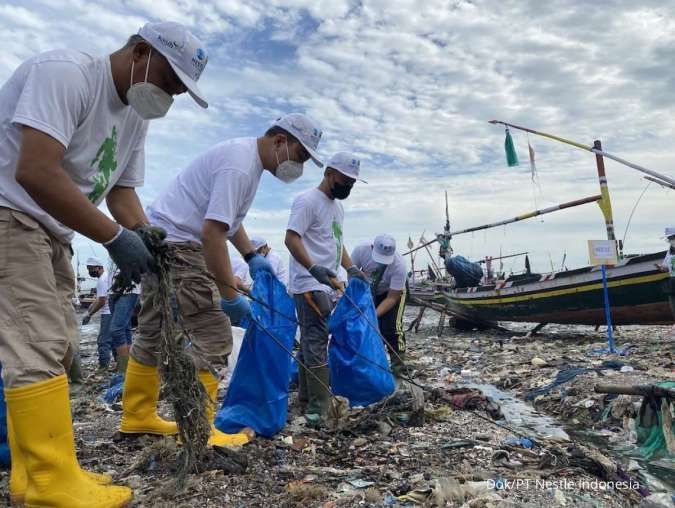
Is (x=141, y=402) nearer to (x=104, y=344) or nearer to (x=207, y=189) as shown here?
(x=207, y=189)

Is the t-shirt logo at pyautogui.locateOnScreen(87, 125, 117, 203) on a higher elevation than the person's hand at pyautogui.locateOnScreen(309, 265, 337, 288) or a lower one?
higher

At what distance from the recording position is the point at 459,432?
334cm

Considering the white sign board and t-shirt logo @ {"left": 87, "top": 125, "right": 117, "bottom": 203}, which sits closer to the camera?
t-shirt logo @ {"left": 87, "top": 125, "right": 117, "bottom": 203}

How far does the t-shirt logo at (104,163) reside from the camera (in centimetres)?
206

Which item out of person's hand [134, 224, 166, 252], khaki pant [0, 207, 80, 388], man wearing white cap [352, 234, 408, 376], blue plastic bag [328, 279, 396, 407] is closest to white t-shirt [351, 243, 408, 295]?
man wearing white cap [352, 234, 408, 376]

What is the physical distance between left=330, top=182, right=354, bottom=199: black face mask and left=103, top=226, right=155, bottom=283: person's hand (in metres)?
2.17

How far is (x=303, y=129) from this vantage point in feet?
10.1

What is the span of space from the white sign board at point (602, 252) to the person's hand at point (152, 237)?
6743 millimetres

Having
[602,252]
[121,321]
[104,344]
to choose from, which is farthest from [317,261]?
[602,252]

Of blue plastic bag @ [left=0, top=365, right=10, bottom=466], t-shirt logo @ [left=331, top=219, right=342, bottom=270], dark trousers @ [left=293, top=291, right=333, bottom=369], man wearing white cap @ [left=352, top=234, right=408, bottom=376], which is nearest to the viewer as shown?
blue plastic bag @ [left=0, top=365, right=10, bottom=466]

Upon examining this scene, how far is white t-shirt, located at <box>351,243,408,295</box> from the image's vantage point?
5.46 m

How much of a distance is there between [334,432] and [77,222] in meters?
2.08

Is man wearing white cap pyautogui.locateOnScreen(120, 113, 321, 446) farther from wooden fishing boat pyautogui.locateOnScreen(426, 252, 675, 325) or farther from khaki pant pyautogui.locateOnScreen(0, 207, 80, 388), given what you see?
wooden fishing boat pyautogui.locateOnScreen(426, 252, 675, 325)

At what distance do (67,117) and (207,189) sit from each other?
3.43ft
